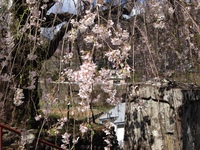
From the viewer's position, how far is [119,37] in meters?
2.33

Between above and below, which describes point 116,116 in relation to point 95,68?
below

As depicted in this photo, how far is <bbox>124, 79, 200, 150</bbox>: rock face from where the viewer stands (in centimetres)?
193

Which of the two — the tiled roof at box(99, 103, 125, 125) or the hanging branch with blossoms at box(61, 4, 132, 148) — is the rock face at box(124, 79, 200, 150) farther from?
the tiled roof at box(99, 103, 125, 125)

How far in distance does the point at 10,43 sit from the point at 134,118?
1.11 meters

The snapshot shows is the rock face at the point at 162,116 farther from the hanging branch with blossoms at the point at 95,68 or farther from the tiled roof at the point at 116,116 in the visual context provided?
the tiled roof at the point at 116,116

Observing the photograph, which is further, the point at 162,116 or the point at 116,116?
the point at 116,116

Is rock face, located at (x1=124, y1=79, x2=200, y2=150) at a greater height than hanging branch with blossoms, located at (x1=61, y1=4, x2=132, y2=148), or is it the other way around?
hanging branch with blossoms, located at (x1=61, y1=4, x2=132, y2=148)

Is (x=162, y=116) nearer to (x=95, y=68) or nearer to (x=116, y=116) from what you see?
(x=95, y=68)

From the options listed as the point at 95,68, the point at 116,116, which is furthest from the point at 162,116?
the point at 116,116

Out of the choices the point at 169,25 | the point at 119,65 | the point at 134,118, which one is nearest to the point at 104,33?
the point at 119,65

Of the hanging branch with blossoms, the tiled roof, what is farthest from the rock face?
the tiled roof

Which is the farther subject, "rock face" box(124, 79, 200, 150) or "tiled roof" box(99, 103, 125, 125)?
"tiled roof" box(99, 103, 125, 125)

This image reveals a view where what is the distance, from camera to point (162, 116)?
1959 mm

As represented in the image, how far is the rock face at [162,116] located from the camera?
193 centimetres
